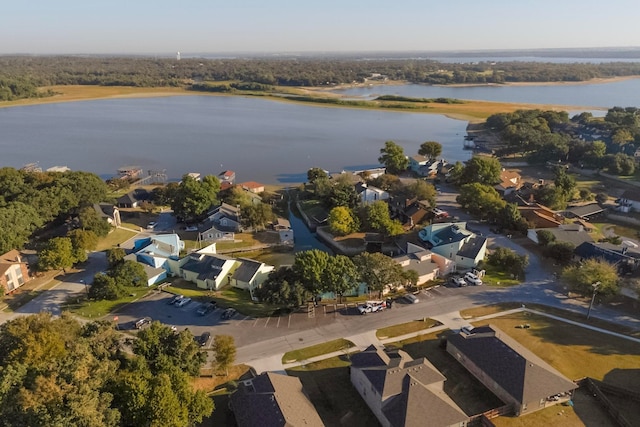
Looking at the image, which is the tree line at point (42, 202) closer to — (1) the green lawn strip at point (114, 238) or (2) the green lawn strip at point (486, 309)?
(1) the green lawn strip at point (114, 238)

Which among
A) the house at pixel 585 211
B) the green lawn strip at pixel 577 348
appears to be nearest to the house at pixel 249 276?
the green lawn strip at pixel 577 348

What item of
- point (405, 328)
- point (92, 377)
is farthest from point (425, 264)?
point (92, 377)

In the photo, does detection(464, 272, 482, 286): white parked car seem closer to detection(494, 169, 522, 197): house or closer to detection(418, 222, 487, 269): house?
detection(418, 222, 487, 269): house

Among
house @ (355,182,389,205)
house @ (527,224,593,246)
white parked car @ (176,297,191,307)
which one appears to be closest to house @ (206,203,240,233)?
white parked car @ (176,297,191,307)

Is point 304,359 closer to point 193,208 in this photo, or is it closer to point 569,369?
point 569,369

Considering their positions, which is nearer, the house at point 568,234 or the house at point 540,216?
the house at point 568,234

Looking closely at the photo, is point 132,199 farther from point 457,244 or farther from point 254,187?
point 457,244
